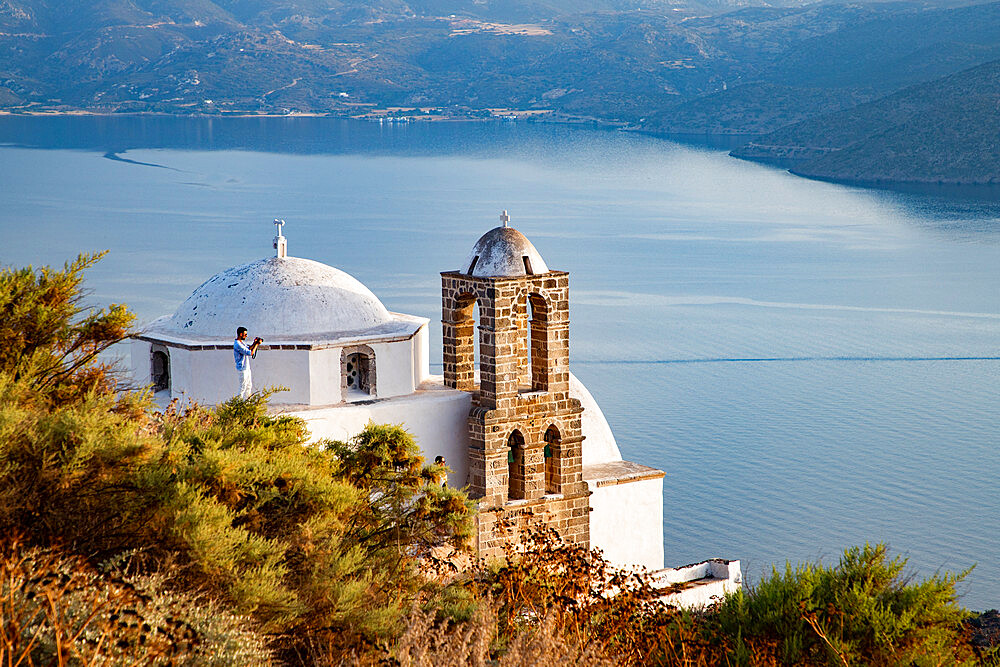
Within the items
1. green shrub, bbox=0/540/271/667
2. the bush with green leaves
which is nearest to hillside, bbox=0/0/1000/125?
the bush with green leaves

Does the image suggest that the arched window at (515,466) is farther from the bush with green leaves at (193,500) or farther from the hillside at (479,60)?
the hillside at (479,60)

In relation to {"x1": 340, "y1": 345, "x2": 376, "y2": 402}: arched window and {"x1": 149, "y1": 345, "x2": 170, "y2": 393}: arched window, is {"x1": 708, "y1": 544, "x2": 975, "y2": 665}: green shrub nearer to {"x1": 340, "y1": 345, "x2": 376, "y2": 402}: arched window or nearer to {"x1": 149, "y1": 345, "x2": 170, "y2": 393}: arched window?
{"x1": 340, "y1": 345, "x2": 376, "y2": 402}: arched window

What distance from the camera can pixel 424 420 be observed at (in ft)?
38.0

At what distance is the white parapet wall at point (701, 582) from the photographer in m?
12.1

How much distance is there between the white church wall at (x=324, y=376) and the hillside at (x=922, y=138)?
61822 millimetres

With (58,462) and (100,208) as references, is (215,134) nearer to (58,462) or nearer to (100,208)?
(100,208)

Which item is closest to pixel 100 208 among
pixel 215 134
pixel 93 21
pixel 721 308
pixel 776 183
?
pixel 721 308

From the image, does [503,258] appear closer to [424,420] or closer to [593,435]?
[424,420]

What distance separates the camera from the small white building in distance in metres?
11.3

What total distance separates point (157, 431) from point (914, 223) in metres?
53.6

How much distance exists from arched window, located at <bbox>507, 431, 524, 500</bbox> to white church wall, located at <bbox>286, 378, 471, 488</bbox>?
468mm

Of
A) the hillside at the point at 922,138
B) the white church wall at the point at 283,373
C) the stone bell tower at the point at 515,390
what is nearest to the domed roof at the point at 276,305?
the white church wall at the point at 283,373

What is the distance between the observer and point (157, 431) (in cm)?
802

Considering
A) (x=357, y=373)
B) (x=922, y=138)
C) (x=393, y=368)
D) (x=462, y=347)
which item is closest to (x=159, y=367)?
(x=357, y=373)
